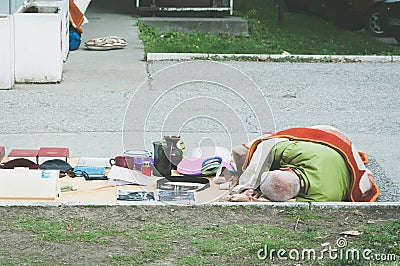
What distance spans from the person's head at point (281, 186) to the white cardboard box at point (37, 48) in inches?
211

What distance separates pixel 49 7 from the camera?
12.4m

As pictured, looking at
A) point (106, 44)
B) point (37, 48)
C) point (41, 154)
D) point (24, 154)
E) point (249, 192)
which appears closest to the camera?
point (249, 192)

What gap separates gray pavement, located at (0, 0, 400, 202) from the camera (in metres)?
8.62

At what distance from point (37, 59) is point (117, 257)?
6.28 meters

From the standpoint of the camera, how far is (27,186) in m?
6.53

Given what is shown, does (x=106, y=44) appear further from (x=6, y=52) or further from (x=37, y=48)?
(x=6, y=52)

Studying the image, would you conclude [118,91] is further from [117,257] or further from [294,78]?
[117,257]

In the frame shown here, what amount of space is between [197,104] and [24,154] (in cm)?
307

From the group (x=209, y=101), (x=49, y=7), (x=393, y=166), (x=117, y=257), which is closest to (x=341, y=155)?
(x=393, y=166)

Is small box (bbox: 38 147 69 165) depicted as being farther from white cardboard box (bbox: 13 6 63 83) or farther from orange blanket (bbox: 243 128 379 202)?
white cardboard box (bbox: 13 6 63 83)

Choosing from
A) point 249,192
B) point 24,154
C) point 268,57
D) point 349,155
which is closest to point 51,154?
point 24,154

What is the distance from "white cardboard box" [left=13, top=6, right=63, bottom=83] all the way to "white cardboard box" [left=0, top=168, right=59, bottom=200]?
4.81m

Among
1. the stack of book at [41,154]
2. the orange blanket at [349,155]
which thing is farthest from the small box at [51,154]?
the orange blanket at [349,155]

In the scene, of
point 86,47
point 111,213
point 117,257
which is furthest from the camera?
point 86,47
